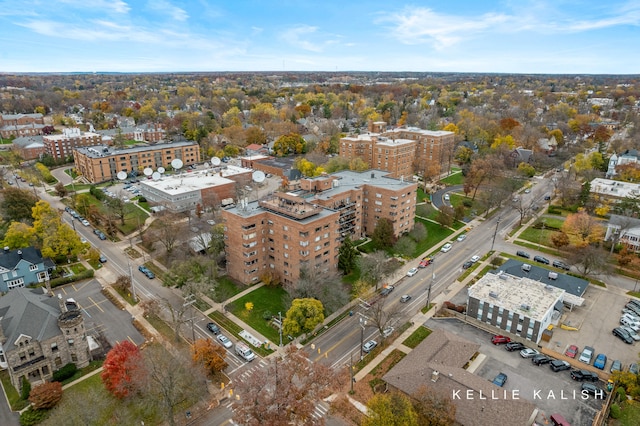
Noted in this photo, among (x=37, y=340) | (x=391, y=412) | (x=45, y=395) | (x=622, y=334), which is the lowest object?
(x=622, y=334)

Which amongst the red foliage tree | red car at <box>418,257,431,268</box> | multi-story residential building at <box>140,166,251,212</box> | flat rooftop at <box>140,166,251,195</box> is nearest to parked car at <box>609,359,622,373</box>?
red car at <box>418,257,431,268</box>

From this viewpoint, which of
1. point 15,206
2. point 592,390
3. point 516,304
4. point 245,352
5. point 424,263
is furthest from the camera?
point 15,206

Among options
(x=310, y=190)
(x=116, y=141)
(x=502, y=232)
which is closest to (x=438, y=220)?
(x=502, y=232)

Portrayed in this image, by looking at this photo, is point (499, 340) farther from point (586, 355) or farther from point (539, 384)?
point (586, 355)

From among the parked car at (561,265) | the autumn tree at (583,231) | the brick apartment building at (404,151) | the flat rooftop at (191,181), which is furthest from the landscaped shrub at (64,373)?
the autumn tree at (583,231)

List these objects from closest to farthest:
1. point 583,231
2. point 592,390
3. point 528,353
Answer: point 592,390 < point 528,353 < point 583,231

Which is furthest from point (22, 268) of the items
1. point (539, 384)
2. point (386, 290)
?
point (539, 384)

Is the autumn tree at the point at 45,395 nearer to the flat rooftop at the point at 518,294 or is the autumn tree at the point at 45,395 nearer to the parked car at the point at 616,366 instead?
the flat rooftop at the point at 518,294

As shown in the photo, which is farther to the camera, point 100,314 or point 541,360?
point 100,314
